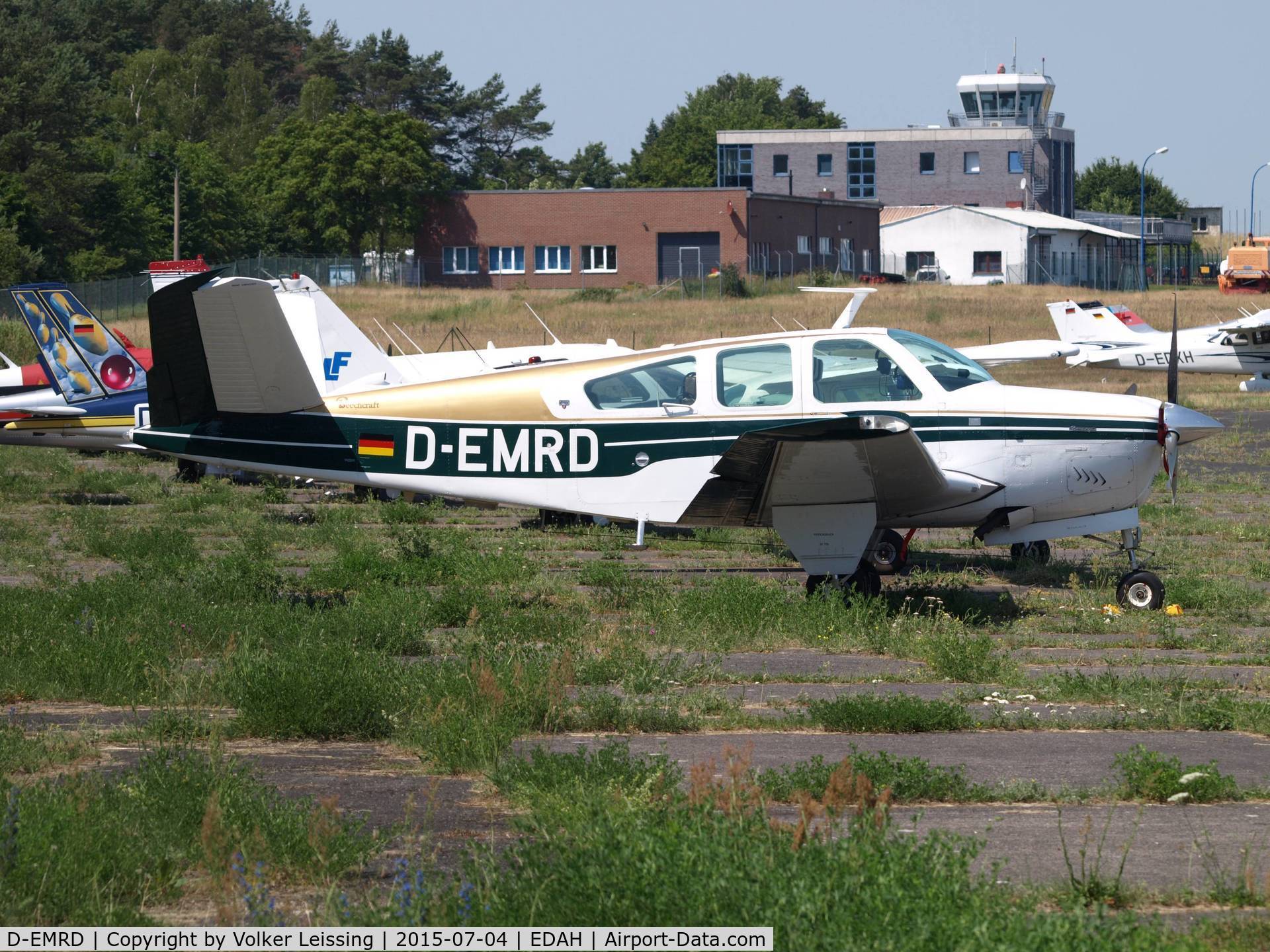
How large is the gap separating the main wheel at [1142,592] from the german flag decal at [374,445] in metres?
6.11

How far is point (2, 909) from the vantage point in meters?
4.12

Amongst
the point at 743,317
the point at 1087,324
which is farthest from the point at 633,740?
the point at 743,317

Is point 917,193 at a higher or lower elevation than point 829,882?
A: higher

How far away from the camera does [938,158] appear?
10394cm

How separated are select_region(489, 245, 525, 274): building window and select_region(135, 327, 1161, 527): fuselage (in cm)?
6122

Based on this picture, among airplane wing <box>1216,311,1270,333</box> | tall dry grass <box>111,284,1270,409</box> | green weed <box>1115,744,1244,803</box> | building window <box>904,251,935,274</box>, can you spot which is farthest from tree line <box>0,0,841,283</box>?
green weed <box>1115,744,1244,803</box>

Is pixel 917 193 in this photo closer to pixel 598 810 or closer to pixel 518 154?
pixel 518 154

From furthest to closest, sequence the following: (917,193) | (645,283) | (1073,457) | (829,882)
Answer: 1. (917,193)
2. (645,283)
3. (1073,457)
4. (829,882)

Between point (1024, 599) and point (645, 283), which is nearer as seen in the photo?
point (1024, 599)

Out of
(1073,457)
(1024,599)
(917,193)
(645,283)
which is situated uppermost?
(917,193)

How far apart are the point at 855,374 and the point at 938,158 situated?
97.9 m

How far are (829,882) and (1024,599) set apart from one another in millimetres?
7556

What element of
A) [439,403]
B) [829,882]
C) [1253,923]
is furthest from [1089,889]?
[439,403]

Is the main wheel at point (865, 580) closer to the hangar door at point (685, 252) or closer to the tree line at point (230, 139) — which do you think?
the tree line at point (230, 139)
